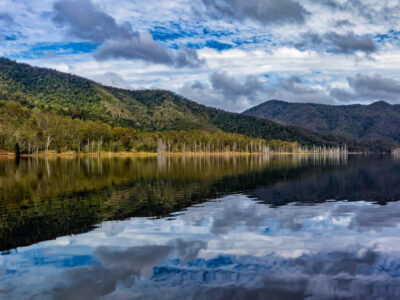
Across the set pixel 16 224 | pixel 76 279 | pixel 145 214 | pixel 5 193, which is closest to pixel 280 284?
pixel 76 279

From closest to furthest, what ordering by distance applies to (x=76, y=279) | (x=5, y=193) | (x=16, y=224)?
(x=76, y=279) → (x=16, y=224) → (x=5, y=193)

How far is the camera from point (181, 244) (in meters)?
21.3

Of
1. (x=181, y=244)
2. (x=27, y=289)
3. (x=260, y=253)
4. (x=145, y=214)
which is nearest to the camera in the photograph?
(x=27, y=289)

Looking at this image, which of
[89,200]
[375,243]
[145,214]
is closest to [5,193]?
[89,200]

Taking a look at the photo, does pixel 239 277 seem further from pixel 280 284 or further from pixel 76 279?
pixel 76 279

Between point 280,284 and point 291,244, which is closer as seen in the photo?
point 280,284

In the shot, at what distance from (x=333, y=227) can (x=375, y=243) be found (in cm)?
473

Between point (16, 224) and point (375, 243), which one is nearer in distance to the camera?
point (375, 243)

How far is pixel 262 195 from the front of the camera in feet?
146

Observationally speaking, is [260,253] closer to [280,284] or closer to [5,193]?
[280,284]

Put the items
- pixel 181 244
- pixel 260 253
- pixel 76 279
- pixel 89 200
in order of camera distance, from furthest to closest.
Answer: pixel 89 200 → pixel 181 244 → pixel 260 253 → pixel 76 279

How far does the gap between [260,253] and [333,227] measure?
10.0 m

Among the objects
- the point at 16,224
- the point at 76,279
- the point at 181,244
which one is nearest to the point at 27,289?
the point at 76,279

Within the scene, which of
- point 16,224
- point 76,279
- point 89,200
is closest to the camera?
point 76,279
